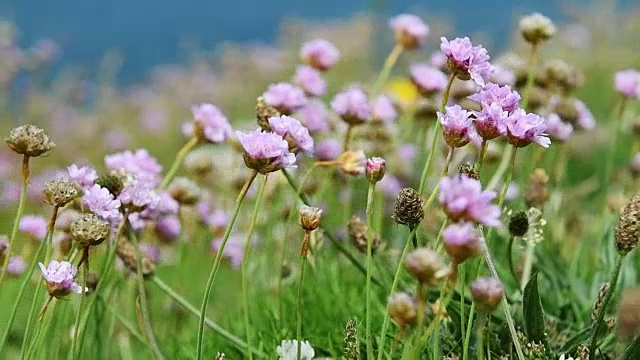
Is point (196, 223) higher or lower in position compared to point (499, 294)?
higher

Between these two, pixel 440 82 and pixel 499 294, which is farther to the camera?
pixel 440 82

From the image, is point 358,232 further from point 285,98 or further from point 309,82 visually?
point 309,82

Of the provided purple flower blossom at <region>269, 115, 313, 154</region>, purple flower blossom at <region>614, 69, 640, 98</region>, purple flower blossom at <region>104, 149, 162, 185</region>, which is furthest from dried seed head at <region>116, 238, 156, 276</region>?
purple flower blossom at <region>614, 69, 640, 98</region>

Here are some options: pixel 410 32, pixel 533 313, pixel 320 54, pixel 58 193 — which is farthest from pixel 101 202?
pixel 410 32

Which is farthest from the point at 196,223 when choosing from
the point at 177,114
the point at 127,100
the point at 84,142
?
the point at 127,100

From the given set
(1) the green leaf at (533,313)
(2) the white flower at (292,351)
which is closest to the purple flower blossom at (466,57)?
(1) the green leaf at (533,313)

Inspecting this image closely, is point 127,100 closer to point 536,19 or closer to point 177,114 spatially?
point 177,114

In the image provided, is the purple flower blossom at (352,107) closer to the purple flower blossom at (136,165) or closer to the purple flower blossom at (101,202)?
the purple flower blossom at (136,165)
